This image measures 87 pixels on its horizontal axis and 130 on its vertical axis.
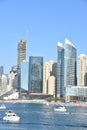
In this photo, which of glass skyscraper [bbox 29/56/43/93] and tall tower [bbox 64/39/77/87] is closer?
tall tower [bbox 64/39/77/87]

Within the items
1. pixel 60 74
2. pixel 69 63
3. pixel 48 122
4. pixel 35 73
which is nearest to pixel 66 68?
pixel 69 63

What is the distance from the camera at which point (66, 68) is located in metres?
160

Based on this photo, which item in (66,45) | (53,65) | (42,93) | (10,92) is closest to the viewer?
(66,45)

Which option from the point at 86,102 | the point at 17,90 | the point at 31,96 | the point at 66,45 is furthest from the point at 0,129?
the point at 17,90

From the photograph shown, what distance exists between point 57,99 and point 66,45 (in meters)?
18.1

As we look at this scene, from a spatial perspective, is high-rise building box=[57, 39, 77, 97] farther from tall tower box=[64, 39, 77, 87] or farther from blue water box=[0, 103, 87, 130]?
blue water box=[0, 103, 87, 130]

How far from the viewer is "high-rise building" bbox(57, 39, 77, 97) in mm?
159375

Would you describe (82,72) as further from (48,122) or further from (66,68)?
(48,122)

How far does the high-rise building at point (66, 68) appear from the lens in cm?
15938

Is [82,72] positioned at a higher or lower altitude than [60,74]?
higher

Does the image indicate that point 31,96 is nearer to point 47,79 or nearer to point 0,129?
point 47,79

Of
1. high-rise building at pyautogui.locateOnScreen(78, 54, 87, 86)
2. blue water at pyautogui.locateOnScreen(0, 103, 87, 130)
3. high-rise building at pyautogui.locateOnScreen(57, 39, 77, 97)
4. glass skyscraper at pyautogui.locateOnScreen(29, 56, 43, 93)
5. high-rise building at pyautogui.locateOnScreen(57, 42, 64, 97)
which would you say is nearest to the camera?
blue water at pyautogui.locateOnScreen(0, 103, 87, 130)

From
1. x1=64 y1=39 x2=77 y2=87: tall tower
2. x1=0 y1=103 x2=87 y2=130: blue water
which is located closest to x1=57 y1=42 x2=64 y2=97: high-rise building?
x1=64 y1=39 x2=77 y2=87: tall tower

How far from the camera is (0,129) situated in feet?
128
